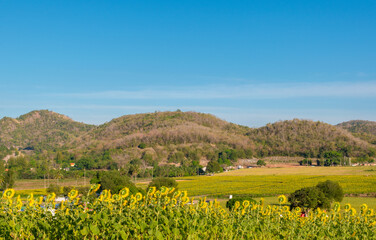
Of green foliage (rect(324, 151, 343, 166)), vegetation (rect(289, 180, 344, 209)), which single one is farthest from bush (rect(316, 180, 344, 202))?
green foliage (rect(324, 151, 343, 166))

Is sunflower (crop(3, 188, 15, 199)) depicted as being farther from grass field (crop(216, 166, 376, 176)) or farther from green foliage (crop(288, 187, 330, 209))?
grass field (crop(216, 166, 376, 176))

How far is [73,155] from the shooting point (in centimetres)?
19425

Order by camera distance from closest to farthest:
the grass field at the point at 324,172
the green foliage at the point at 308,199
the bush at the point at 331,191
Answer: the green foliage at the point at 308,199 < the bush at the point at 331,191 < the grass field at the point at 324,172

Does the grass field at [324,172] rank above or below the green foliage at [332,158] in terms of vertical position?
below

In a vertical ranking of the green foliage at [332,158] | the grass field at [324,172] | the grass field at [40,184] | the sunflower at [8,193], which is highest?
the sunflower at [8,193]

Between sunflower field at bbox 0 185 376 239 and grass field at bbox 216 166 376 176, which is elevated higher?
sunflower field at bbox 0 185 376 239

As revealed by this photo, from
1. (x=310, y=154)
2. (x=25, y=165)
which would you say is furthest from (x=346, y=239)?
(x=310, y=154)

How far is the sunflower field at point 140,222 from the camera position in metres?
7.24

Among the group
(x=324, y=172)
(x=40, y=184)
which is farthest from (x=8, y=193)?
(x=324, y=172)

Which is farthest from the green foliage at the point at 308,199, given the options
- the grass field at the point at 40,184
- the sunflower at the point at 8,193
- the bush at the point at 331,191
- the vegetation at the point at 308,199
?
the grass field at the point at 40,184

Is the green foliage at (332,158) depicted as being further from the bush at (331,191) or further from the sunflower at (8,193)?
the sunflower at (8,193)

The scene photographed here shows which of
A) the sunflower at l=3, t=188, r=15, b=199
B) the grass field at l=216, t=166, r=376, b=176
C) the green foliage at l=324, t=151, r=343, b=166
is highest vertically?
the sunflower at l=3, t=188, r=15, b=199

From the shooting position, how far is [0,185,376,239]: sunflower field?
7.24 m

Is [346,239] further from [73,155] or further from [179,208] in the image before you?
[73,155]
